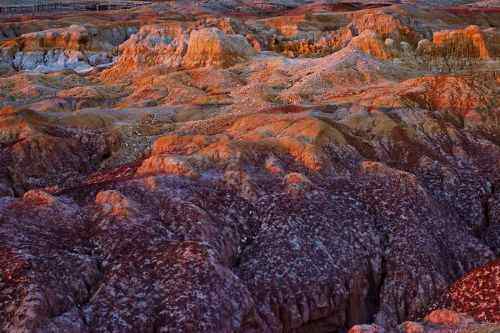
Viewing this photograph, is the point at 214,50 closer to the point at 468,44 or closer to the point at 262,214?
the point at 468,44

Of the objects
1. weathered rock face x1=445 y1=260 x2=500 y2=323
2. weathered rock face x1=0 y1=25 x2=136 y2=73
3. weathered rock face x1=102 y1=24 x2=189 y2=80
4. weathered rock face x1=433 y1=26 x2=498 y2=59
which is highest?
weathered rock face x1=433 y1=26 x2=498 y2=59

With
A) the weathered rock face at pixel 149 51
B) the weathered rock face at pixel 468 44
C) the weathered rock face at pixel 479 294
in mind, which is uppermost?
the weathered rock face at pixel 468 44

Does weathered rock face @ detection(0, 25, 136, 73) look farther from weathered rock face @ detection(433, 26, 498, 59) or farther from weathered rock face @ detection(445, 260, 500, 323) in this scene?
weathered rock face @ detection(445, 260, 500, 323)

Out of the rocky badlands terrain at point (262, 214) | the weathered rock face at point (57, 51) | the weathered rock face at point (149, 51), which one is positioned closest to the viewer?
the rocky badlands terrain at point (262, 214)

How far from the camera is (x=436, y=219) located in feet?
112

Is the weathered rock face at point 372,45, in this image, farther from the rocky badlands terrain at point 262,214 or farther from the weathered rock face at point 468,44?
the rocky badlands terrain at point 262,214

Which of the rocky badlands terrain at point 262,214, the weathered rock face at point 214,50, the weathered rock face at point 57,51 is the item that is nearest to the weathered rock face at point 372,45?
the weathered rock face at point 214,50

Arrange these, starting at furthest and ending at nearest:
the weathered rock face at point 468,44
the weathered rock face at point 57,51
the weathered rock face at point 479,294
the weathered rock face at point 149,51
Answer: the weathered rock face at point 57,51, the weathered rock face at point 149,51, the weathered rock face at point 468,44, the weathered rock face at point 479,294

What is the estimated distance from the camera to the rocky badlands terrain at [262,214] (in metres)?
23.9

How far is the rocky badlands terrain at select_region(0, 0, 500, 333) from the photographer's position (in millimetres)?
23906

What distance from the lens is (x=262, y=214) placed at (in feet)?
104

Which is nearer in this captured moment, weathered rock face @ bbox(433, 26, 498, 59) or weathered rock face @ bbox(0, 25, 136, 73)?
weathered rock face @ bbox(433, 26, 498, 59)

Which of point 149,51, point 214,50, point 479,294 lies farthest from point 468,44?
point 479,294

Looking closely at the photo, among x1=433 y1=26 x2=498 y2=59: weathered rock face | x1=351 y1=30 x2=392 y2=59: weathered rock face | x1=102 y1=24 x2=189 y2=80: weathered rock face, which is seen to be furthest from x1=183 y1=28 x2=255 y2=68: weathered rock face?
x1=433 y1=26 x2=498 y2=59: weathered rock face
